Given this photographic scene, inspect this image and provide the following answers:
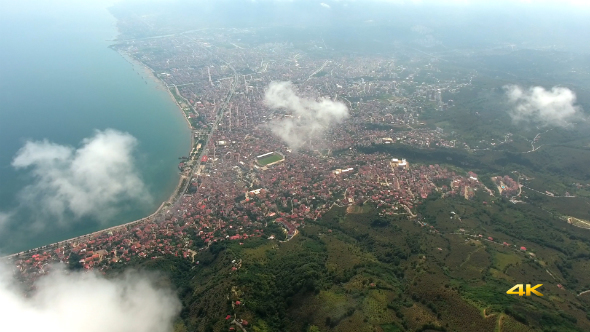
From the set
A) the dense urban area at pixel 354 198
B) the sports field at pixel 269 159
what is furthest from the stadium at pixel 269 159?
the dense urban area at pixel 354 198

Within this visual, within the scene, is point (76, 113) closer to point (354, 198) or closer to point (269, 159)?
point (269, 159)

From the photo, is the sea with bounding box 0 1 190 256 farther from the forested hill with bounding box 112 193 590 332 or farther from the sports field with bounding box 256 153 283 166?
the forested hill with bounding box 112 193 590 332

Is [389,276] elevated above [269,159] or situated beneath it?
elevated above

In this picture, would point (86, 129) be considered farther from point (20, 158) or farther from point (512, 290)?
point (512, 290)

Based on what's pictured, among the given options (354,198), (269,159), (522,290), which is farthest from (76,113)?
(522,290)

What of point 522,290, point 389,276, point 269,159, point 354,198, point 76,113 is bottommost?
point 354,198

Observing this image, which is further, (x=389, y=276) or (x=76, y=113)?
(x=76, y=113)

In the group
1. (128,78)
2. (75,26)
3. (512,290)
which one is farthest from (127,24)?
(512,290)

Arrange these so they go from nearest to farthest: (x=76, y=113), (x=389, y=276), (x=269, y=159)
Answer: (x=389, y=276) → (x=269, y=159) → (x=76, y=113)
